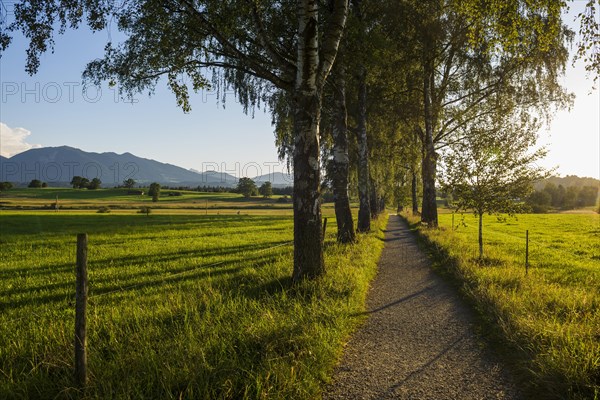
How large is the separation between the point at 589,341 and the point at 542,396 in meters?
1.27

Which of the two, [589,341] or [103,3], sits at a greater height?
[103,3]

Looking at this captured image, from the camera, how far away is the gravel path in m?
4.00

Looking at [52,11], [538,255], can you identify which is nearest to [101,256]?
[52,11]

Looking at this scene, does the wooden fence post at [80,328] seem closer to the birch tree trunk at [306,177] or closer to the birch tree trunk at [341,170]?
the birch tree trunk at [306,177]

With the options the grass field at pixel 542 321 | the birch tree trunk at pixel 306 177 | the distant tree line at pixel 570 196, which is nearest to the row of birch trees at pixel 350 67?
the birch tree trunk at pixel 306 177

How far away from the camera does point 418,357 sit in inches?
192

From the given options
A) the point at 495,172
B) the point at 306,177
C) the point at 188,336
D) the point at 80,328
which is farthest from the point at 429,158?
the point at 80,328

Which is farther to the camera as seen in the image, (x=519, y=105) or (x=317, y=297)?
(x=519, y=105)

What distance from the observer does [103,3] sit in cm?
879

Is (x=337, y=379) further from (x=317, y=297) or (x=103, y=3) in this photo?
(x=103, y=3)

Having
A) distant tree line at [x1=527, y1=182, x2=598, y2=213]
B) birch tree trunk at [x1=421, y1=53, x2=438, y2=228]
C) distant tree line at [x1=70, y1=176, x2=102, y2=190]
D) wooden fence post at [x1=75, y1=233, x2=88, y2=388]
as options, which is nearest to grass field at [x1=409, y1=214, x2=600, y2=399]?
wooden fence post at [x1=75, y1=233, x2=88, y2=388]

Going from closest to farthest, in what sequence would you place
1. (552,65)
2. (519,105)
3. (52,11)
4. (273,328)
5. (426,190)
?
1. (273,328)
2. (52,11)
3. (552,65)
4. (519,105)
5. (426,190)

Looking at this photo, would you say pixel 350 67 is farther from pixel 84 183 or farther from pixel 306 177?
pixel 84 183

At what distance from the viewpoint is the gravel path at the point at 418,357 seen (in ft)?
13.1
